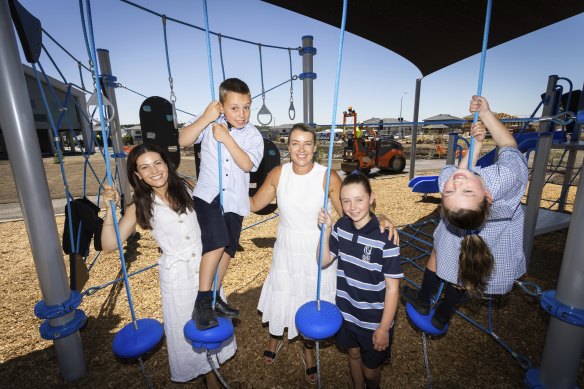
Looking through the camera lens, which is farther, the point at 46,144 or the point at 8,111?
the point at 46,144

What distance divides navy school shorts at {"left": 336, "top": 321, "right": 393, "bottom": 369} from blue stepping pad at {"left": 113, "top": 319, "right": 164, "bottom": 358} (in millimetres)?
1238

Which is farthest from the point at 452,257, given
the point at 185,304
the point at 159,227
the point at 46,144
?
the point at 46,144

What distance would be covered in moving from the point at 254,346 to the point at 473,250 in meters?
2.27

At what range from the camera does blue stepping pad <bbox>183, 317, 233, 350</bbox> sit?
1.57 metres

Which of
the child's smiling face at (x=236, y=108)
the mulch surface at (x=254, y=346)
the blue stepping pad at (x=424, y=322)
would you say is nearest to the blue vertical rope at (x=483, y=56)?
the blue stepping pad at (x=424, y=322)

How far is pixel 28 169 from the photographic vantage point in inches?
78.1

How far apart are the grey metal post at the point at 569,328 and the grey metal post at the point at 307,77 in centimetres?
267

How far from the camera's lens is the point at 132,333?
64.4 inches

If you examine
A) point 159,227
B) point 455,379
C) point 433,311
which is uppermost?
point 159,227

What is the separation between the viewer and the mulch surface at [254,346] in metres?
2.52

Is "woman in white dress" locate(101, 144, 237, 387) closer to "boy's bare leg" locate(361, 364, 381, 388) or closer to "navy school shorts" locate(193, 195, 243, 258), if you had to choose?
"navy school shorts" locate(193, 195, 243, 258)

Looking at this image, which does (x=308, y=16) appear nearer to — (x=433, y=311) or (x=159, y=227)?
(x=159, y=227)

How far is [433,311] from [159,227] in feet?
6.82

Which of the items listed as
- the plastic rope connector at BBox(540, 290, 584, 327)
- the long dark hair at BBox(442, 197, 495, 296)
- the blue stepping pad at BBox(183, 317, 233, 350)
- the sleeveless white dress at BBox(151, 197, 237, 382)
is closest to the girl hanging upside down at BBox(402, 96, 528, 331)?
the long dark hair at BBox(442, 197, 495, 296)
